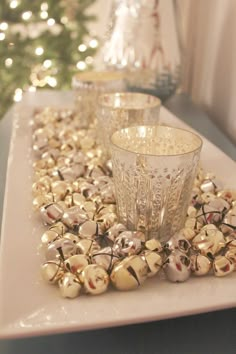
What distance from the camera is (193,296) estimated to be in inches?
13.1

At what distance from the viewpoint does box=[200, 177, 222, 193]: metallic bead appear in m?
0.49

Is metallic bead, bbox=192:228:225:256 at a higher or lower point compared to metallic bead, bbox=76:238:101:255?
higher

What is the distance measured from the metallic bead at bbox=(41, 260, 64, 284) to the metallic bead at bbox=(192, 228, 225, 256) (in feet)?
0.37

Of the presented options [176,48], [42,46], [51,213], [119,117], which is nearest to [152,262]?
[51,213]

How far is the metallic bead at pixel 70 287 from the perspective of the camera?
0.33m

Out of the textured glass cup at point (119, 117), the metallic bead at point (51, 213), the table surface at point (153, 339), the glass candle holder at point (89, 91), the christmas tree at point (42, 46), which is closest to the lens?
the table surface at point (153, 339)

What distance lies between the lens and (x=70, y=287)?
1.09 ft

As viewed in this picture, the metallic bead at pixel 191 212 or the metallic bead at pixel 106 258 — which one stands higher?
the metallic bead at pixel 106 258

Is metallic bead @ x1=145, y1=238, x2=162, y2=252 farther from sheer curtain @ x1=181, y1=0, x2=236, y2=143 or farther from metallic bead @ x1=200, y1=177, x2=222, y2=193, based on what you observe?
sheer curtain @ x1=181, y1=0, x2=236, y2=143

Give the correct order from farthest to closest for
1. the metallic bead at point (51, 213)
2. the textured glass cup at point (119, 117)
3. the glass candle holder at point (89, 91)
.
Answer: the glass candle holder at point (89, 91), the textured glass cup at point (119, 117), the metallic bead at point (51, 213)

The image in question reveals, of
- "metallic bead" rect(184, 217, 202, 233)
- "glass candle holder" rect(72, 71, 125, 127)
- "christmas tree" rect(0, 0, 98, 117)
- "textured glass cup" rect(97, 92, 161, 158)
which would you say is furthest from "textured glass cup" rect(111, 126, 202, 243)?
"christmas tree" rect(0, 0, 98, 117)

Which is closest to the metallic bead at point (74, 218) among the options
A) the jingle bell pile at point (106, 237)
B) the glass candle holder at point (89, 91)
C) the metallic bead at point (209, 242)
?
the jingle bell pile at point (106, 237)

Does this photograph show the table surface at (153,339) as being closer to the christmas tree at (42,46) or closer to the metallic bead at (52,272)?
A: the metallic bead at (52,272)

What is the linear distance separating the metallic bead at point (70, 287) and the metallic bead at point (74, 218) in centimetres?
→ 8
